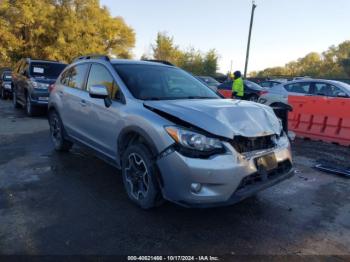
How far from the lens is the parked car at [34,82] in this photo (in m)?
10.7

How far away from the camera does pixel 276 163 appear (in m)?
3.64

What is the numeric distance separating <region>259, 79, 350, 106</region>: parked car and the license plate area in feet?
20.7

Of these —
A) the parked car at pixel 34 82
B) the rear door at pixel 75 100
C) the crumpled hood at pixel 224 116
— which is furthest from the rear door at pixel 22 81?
the crumpled hood at pixel 224 116

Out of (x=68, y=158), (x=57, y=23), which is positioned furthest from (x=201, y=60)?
(x=68, y=158)

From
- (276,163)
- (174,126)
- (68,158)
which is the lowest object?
(68,158)

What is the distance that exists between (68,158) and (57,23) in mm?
34323

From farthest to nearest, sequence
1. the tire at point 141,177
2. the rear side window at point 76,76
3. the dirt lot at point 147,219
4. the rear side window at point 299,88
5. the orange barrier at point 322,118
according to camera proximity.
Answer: the rear side window at point 299,88 → the orange barrier at point 322,118 → the rear side window at point 76,76 → the tire at point 141,177 → the dirt lot at point 147,219

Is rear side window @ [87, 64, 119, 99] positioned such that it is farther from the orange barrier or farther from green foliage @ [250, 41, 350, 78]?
green foliage @ [250, 41, 350, 78]

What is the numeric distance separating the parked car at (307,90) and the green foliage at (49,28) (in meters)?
30.4

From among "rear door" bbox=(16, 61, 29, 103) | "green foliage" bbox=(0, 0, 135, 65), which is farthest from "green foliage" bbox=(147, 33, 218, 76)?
"rear door" bbox=(16, 61, 29, 103)

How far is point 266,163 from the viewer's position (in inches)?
138

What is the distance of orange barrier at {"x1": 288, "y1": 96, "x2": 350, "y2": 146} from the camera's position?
25.6ft

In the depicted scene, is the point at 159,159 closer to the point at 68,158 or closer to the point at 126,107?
the point at 126,107

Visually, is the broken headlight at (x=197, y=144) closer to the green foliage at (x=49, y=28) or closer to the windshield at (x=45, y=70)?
the windshield at (x=45, y=70)
